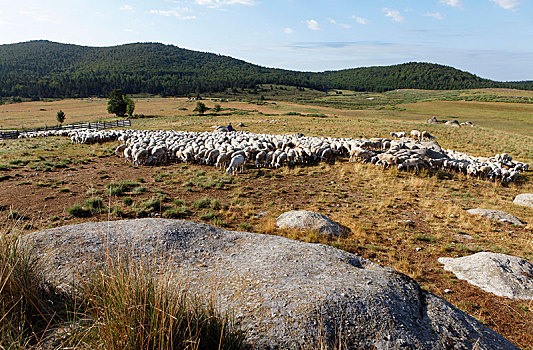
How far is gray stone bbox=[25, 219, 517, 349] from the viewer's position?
11.9 ft

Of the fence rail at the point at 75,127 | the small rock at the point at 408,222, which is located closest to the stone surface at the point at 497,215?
the small rock at the point at 408,222

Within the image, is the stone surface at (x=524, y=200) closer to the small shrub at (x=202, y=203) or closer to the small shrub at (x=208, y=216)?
the small shrub at (x=208, y=216)

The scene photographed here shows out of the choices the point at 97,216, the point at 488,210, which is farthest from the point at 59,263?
the point at 488,210

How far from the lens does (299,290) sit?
14.1 ft

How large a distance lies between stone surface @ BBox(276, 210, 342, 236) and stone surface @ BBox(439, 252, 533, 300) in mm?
3112

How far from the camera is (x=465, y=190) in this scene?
1467 centimetres

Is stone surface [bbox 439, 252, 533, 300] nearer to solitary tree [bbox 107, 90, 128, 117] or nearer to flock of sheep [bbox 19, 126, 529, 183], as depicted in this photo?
flock of sheep [bbox 19, 126, 529, 183]

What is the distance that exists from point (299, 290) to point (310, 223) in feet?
16.5

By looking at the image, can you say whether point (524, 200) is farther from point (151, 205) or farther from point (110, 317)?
point (110, 317)

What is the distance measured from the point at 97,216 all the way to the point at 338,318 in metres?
9.26

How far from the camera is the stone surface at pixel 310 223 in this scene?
9.04 m

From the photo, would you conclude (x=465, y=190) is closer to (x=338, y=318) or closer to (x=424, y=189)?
(x=424, y=189)

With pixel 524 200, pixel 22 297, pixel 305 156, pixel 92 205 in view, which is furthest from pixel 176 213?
pixel 524 200

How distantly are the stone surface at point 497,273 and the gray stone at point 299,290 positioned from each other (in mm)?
2726
